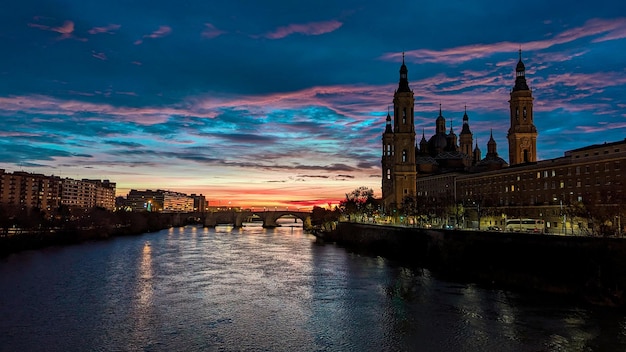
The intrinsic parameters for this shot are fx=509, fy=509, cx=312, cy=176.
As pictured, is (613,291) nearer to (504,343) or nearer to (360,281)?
(504,343)

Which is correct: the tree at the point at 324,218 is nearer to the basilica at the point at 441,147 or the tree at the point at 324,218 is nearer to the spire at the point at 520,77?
the basilica at the point at 441,147

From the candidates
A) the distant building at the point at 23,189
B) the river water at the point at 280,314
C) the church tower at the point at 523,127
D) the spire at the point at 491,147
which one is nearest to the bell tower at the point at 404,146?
the church tower at the point at 523,127

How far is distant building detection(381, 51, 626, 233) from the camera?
68062 millimetres

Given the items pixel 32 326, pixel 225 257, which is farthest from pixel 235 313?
pixel 225 257

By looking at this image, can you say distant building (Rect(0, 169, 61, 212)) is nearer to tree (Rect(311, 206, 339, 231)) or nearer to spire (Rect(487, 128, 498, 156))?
tree (Rect(311, 206, 339, 231))

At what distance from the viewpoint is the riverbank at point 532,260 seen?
3588 cm

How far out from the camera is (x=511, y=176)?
101 m

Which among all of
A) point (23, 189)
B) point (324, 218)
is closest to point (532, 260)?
point (324, 218)

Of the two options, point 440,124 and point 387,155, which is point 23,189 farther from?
point 440,124

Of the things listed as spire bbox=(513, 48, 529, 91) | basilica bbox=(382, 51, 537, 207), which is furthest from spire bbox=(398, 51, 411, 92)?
spire bbox=(513, 48, 529, 91)

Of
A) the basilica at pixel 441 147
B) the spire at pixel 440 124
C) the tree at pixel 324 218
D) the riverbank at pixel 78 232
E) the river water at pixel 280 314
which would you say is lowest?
the river water at pixel 280 314

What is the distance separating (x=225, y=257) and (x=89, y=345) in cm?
4412

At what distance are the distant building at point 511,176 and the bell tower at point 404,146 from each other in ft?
0.87

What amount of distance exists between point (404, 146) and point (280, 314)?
4168 inches
